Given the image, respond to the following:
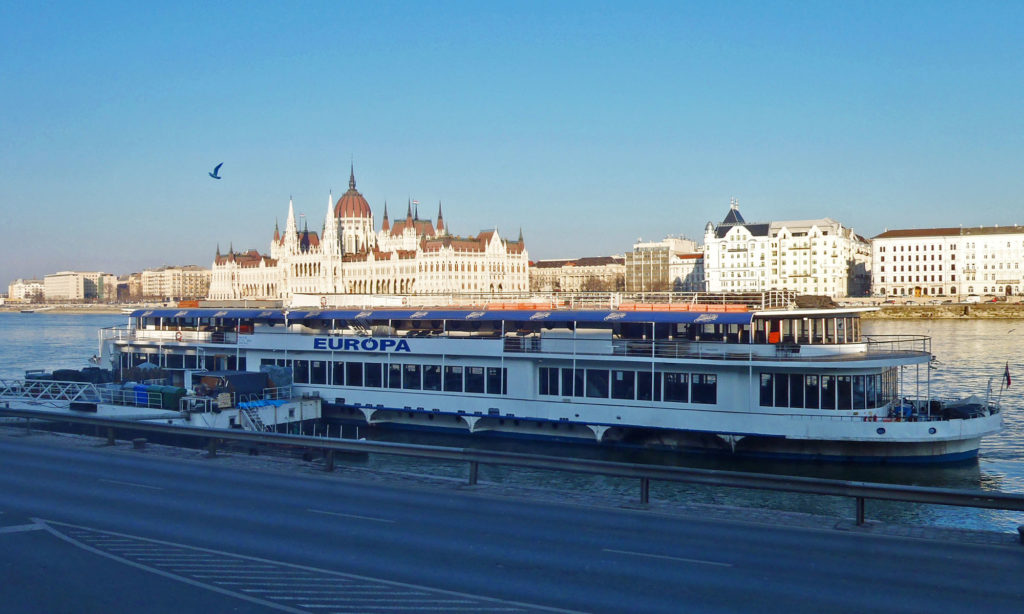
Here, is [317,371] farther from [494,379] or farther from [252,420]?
[494,379]

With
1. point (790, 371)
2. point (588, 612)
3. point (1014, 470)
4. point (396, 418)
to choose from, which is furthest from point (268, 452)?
point (1014, 470)

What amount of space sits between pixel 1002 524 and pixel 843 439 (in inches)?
280

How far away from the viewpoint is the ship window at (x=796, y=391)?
102 ft

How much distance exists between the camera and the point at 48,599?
1118 centimetres

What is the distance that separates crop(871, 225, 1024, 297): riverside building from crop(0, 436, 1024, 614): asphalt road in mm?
191968

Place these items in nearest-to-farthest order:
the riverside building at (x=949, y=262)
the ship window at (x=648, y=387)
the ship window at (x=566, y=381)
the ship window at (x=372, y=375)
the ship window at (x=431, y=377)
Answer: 1. the ship window at (x=648, y=387)
2. the ship window at (x=566, y=381)
3. the ship window at (x=431, y=377)
4. the ship window at (x=372, y=375)
5. the riverside building at (x=949, y=262)

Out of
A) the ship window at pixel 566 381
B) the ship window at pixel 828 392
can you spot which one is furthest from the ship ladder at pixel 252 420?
the ship window at pixel 828 392

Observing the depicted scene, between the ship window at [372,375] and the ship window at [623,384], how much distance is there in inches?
417

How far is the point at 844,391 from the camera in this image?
30.6 m

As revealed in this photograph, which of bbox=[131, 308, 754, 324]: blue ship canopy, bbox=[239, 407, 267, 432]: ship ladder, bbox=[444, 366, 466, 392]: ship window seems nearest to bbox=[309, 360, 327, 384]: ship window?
bbox=[131, 308, 754, 324]: blue ship canopy

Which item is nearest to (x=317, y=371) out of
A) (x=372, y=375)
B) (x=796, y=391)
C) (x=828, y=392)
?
(x=372, y=375)

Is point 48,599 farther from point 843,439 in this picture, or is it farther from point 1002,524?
point 843,439

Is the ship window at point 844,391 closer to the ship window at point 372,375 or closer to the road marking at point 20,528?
the ship window at point 372,375

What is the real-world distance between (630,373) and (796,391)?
6.07m
